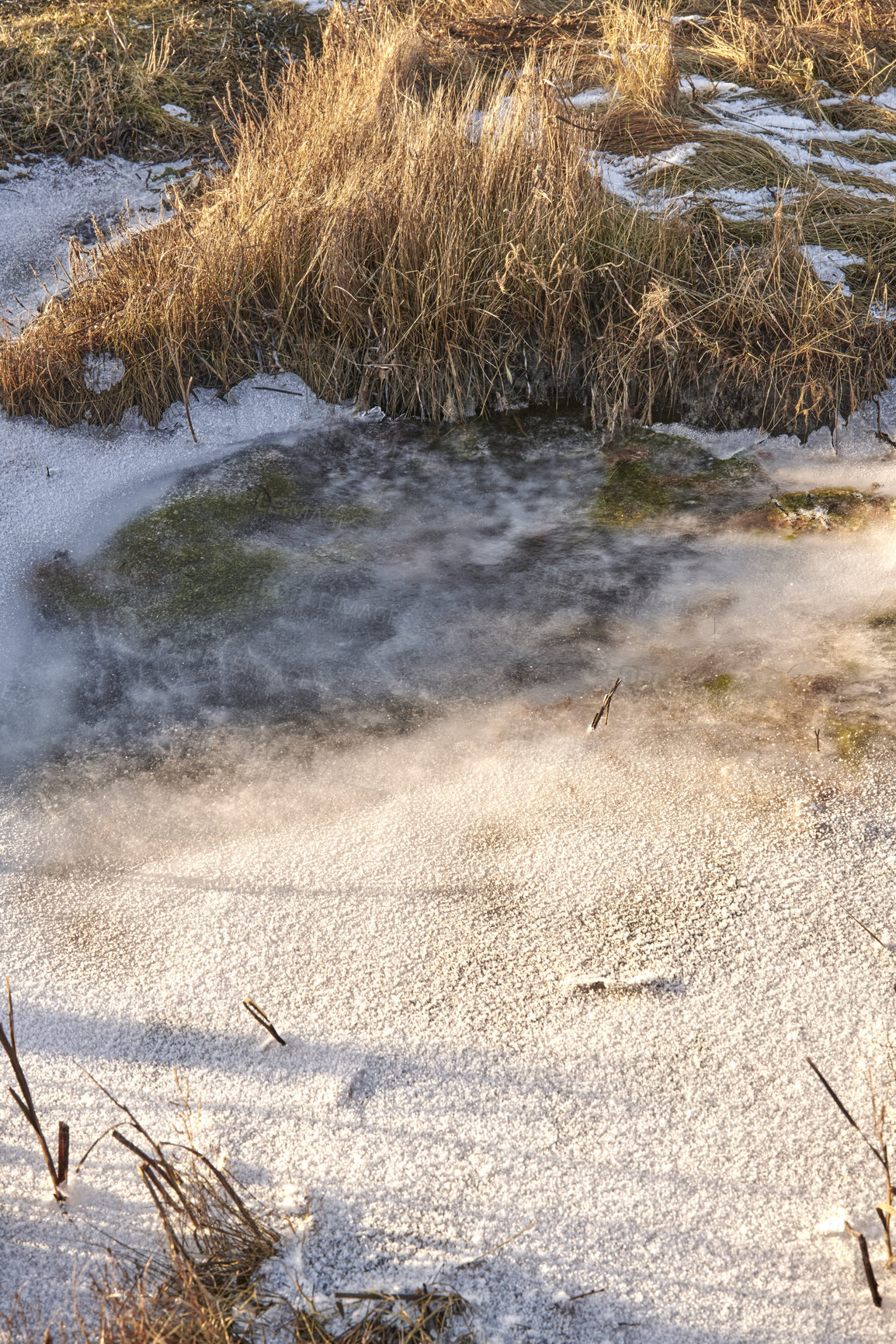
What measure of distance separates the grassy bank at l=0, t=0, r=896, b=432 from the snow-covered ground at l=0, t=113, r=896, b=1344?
1.05 meters

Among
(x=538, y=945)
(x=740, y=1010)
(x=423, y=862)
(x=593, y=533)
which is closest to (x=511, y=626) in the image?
(x=593, y=533)

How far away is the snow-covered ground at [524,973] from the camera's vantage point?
4.79ft

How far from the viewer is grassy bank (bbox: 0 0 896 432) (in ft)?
11.5

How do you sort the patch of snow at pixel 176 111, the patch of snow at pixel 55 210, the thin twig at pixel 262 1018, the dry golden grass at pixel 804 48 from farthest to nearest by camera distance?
the patch of snow at pixel 176 111, the dry golden grass at pixel 804 48, the patch of snow at pixel 55 210, the thin twig at pixel 262 1018

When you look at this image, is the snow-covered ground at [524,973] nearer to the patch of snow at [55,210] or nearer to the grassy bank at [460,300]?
the grassy bank at [460,300]

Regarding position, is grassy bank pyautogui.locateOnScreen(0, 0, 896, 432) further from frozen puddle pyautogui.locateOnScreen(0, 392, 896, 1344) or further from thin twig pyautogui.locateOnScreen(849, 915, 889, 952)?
thin twig pyautogui.locateOnScreen(849, 915, 889, 952)

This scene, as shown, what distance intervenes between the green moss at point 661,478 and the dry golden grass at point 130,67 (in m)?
3.02

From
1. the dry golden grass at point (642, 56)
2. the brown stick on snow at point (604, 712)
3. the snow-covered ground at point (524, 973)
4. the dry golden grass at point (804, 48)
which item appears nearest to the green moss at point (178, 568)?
the snow-covered ground at point (524, 973)

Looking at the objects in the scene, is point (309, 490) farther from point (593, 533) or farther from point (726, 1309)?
point (726, 1309)

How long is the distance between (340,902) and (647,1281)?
91cm

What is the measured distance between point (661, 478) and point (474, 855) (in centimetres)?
175

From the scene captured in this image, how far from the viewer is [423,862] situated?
212 centimetres

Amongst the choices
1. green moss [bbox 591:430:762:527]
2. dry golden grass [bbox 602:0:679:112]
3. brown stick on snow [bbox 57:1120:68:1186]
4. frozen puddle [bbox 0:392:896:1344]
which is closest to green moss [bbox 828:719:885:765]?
frozen puddle [bbox 0:392:896:1344]

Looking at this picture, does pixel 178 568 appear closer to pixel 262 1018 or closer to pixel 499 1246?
pixel 262 1018
